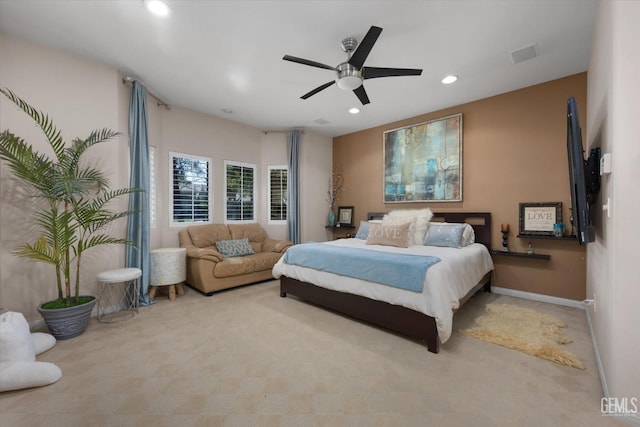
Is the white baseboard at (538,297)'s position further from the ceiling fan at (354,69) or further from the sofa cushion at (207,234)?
the sofa cushion at (207,234)

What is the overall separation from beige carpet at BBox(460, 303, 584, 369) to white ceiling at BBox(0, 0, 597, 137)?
2.93 meters

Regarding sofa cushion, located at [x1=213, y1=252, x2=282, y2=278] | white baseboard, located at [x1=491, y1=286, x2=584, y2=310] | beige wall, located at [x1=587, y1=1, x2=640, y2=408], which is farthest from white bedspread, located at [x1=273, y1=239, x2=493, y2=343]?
beige wall, located at [x1=587, y1=1, x2=640, y2=408]

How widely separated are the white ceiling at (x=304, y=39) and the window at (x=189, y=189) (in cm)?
110

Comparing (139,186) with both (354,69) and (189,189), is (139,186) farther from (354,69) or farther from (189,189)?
(354,69)

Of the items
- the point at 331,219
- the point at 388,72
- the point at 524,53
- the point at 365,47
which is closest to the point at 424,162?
the point at 524,53

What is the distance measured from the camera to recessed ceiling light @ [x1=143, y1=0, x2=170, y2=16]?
2.12 meters

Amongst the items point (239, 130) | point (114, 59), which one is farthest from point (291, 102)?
point (114, 59)

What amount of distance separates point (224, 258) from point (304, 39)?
325cm

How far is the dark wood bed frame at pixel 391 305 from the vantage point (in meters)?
2.30

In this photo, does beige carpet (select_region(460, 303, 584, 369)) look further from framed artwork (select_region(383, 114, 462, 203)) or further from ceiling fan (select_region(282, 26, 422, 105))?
ceiling fan (select_region(282, 26, 422, 105))

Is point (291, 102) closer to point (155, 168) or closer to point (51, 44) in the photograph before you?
point (155, 168)

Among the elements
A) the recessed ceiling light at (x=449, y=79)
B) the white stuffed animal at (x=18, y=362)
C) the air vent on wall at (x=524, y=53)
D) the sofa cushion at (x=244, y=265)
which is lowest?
the white stuffed animal at (x=18, y=362)

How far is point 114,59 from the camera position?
2971 mm

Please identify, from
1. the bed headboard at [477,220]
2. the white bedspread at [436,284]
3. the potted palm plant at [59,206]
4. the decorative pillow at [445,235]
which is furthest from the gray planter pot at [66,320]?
the bed headboard at [477,220]
